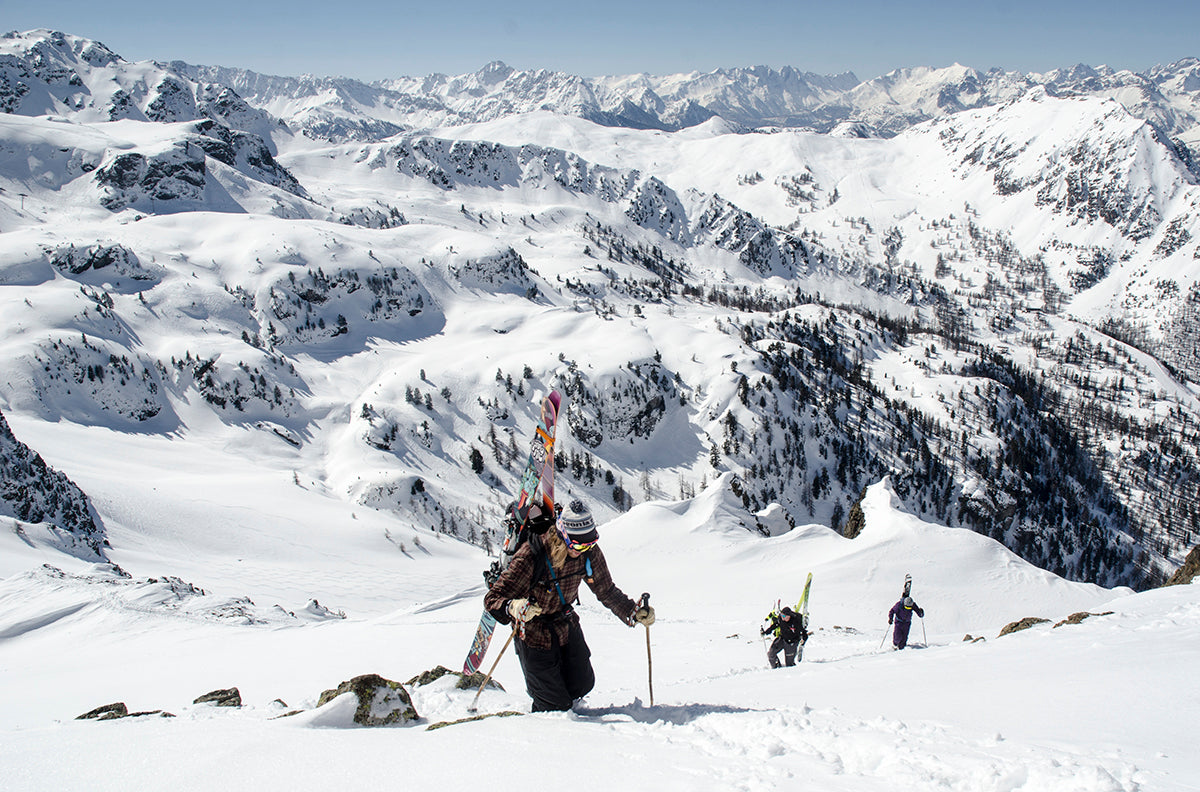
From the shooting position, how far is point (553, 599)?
8578 millimetres

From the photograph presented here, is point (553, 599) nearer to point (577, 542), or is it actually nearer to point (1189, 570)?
point (577, 542)

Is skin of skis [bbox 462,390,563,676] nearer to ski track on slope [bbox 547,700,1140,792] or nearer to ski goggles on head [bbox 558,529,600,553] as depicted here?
ski goggles on head [bbox 558,529,600,553]

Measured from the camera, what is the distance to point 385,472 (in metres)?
87.8

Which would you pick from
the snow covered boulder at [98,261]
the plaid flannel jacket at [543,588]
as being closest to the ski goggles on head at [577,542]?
the plaid flannel jacket at [543,588]

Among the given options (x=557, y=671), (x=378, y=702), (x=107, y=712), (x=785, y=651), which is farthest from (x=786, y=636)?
(x=107, y=712)

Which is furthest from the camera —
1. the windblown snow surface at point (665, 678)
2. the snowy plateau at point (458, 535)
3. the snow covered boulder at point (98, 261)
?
the snow covered boulder at point (98, 261)

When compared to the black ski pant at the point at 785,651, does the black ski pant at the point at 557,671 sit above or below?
above

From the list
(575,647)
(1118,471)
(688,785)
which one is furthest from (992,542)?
(1118,471)

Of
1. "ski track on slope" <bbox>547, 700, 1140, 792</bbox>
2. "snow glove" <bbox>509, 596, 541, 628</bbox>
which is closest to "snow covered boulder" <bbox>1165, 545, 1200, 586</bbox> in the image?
"ski track on slope" <bbox>547, 700, 1140, 792</bbox>

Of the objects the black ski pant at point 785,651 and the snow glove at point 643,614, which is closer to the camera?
the snow glove at point 643,614

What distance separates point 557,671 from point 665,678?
7.48 m

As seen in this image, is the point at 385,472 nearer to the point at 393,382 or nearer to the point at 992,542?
the point at 393,382

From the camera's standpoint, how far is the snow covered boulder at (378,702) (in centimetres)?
831

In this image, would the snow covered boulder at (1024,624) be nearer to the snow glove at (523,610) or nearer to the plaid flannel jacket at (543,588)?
the plaid flannel jacket at (543,588)
